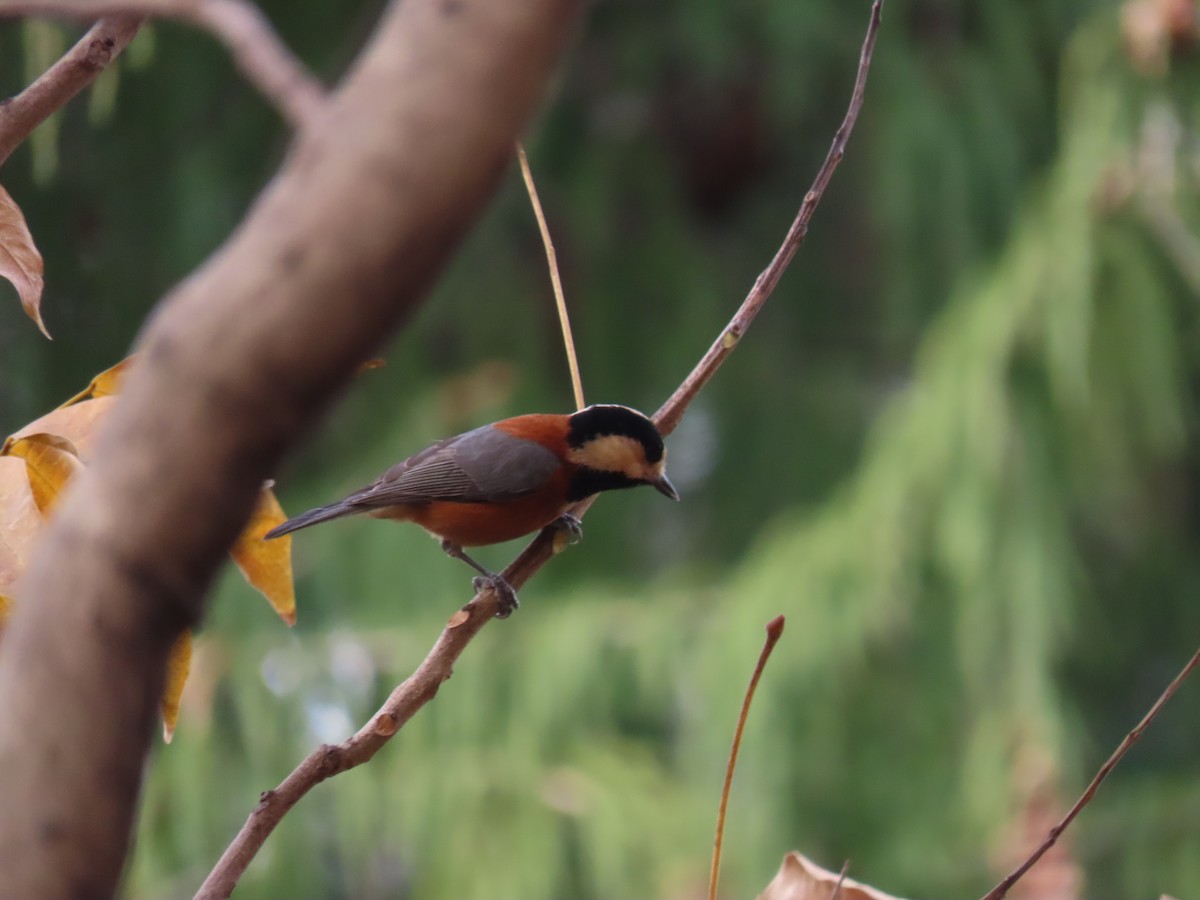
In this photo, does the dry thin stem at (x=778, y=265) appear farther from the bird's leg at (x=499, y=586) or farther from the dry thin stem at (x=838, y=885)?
the dry thin stem at (x=838, y=885)

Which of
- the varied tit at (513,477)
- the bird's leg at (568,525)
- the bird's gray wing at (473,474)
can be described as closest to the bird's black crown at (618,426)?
the varied tit at (513,477)

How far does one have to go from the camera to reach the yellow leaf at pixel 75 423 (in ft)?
3.96

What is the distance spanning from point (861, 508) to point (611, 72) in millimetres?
3134

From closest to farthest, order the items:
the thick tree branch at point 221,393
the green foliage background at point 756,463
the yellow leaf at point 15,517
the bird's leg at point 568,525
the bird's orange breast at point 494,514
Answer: the thick tree branch at point 221,393 < the yellow leaf at point 15,517 < the bird's leg at point 568,525 < the bird's orange breast at point 494,514 < the green foliage background at point 756,463

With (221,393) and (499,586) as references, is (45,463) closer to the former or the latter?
(499,586)

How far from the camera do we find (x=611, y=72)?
661 cm

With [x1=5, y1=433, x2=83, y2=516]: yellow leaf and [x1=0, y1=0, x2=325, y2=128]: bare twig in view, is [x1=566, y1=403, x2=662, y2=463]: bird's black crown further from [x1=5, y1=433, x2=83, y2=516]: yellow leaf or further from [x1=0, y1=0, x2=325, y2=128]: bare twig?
[x1=0, y1=0, x2=325, y2=128]: bare twig

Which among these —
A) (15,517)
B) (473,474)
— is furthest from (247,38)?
(473,474)

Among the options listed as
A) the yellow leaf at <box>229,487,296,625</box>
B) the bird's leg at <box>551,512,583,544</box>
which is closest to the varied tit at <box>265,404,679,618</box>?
the bird's leg at <box>551,512,583,544</box>

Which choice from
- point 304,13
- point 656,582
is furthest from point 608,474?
point 304,13

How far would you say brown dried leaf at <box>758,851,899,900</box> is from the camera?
1120 mm

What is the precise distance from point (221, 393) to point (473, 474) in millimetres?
2007

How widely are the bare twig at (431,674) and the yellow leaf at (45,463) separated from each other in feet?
1.08

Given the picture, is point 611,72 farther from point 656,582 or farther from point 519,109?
point 519,109
